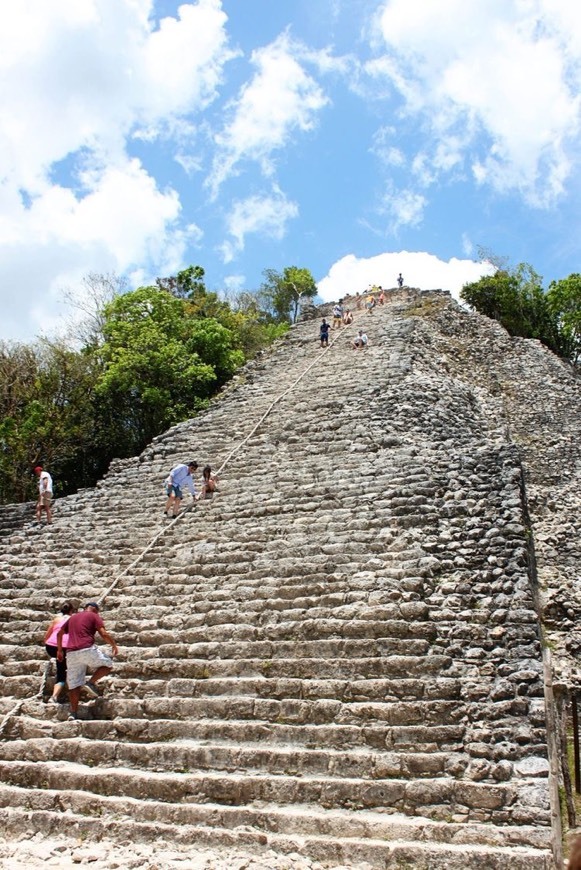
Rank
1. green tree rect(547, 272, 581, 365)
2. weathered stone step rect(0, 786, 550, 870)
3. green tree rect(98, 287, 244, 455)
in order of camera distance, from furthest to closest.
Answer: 1. green tree rect(547, 272, 581, 365)
2. green tree rect(98, 287, 244, 455)
3. weathered stone step rect(0, 786, 550, 870)

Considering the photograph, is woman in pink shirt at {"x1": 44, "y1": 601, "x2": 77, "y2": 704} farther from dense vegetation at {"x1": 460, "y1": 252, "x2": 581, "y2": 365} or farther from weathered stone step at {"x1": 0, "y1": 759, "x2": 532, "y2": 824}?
dense vegetation at {"x1": 460, "y1": 252, "x2": 581, "y2": 365}

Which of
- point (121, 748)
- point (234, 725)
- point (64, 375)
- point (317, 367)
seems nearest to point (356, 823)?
point (234, 725)

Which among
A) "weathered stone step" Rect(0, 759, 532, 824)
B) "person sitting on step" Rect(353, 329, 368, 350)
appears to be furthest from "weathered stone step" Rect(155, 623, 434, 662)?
"person sitting on step" Rect(353, 329, 368, 350)

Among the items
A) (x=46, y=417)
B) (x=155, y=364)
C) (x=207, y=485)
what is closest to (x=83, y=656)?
(x=207, y=485)

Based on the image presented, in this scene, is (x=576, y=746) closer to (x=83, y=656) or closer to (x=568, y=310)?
(x=83, y=656)

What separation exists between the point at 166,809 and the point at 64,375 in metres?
16.9

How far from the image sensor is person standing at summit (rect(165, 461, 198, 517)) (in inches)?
371

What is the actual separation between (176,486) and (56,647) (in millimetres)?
3575

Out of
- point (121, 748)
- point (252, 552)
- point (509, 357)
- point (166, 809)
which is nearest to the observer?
point (166, 809)

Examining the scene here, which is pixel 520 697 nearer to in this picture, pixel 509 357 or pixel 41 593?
pixel 41 593

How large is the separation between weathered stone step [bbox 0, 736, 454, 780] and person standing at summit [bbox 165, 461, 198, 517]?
166 inches

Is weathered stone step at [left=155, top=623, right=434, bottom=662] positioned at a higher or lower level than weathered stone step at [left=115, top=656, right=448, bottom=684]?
higher

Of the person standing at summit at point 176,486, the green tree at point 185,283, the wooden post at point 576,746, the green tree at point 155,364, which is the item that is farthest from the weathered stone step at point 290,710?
the green tree at point 185,283

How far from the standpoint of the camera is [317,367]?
15555 millimetres
